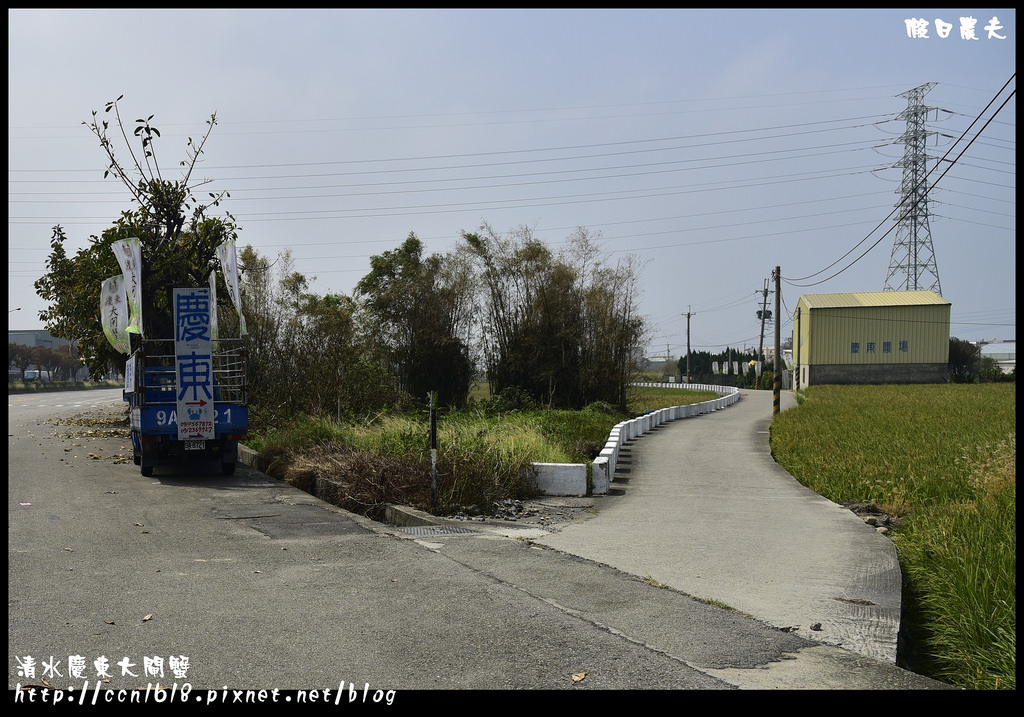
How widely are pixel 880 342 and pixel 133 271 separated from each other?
66.7 m

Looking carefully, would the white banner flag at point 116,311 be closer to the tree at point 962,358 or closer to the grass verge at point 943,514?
the grass verge at point 943,514

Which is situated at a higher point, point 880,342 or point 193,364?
point 880,342

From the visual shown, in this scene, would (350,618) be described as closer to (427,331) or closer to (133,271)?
(133,271)

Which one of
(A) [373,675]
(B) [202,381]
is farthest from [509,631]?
(B) [202,381]

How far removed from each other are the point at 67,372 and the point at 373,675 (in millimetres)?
110569

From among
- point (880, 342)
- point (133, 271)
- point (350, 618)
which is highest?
point (133, 271)

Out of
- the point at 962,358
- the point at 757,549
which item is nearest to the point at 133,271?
the point at 757,549

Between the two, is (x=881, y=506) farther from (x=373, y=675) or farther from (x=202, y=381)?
(x=202, y=381)

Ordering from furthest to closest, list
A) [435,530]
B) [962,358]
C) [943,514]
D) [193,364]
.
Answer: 1. [962,358]
2. [193,364]
3. [943,514]
4. [435,530]

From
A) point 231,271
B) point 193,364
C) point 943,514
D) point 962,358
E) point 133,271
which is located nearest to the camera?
point 943,514

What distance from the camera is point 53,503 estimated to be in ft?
38.0

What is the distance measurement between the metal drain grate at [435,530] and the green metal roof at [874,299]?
68.2 metres

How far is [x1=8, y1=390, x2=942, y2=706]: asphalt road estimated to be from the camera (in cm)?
492

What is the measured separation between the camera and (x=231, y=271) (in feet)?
59.4
